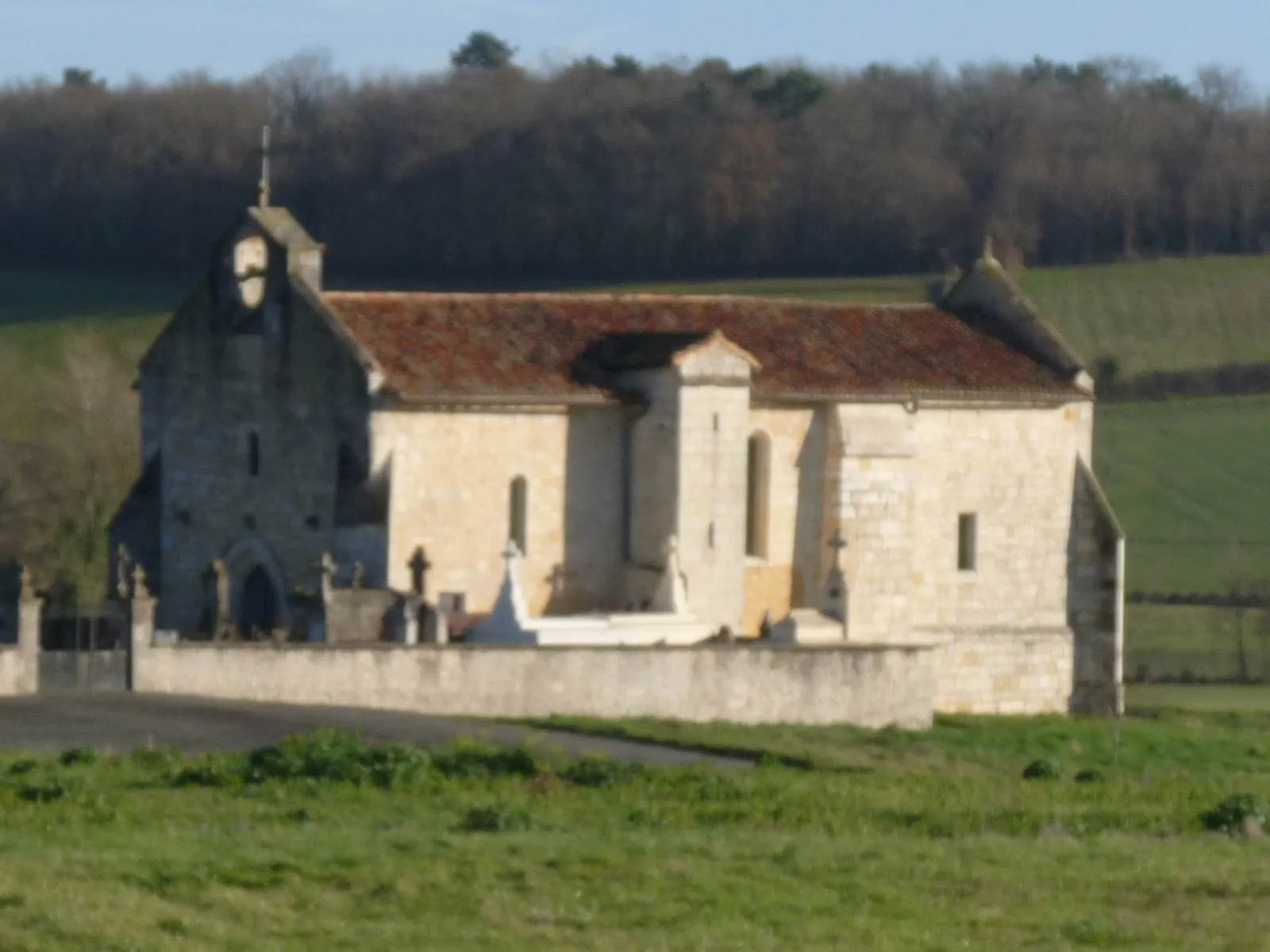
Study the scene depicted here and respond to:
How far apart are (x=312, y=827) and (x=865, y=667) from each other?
16.2m

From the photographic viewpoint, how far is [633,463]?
3947cm

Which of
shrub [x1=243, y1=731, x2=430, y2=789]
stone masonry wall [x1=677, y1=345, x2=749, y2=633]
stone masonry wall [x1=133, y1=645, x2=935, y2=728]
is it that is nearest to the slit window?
stone masonry wall [x1=677, y1=345, x2=749, y2=633]

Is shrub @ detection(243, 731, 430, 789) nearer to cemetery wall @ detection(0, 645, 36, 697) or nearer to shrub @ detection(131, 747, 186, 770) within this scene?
shrub @ detection(131, 747, 186, 770)

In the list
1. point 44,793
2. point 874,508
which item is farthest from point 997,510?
point 44,793

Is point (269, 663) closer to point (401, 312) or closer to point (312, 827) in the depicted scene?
point (401, 312)

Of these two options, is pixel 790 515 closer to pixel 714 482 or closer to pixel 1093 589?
pixel 714 482

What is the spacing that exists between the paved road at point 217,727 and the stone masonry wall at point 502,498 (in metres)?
5.31

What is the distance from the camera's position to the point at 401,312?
39219 mm

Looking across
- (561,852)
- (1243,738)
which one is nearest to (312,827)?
(561,852)

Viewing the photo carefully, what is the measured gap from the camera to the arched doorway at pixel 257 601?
39031 millimetres

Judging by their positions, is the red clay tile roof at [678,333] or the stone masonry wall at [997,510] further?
the stone masonry wall at [997,510]

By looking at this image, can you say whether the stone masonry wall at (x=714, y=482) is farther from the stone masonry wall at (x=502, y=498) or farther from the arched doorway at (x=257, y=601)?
the arched doorway at (x=257, y=601)

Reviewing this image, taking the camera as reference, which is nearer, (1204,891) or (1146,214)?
(1204,891)

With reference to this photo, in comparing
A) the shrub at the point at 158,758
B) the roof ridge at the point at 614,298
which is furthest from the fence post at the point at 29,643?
the roof ridge at the point at 614,298
